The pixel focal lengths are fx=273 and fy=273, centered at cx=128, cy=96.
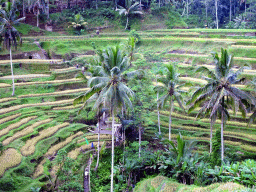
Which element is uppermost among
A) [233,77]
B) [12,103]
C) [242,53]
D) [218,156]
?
[242,53]

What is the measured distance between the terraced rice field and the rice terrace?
0.34ft

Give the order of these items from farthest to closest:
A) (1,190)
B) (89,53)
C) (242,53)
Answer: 1. (89,53)
2. (242,53)
3. (1,190)

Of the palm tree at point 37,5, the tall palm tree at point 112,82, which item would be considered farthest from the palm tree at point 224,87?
the palm tree at point 37,5

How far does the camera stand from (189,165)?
17719 mm

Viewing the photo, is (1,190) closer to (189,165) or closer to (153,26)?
(189,165)

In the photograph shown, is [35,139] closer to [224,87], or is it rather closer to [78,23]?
[224,87]

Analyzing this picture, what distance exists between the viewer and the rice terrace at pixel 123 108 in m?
17.0

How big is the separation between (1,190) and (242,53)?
93.1ft

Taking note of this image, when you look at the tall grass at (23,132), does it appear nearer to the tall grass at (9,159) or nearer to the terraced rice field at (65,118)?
the terraced rice field at (65,118)

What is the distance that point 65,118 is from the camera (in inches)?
1115

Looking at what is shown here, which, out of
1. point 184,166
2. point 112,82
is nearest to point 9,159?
point 112,82

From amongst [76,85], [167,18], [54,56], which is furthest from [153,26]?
[76,85]

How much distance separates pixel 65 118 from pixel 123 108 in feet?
44.0

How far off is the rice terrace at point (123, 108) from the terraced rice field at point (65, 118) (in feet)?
0.34
